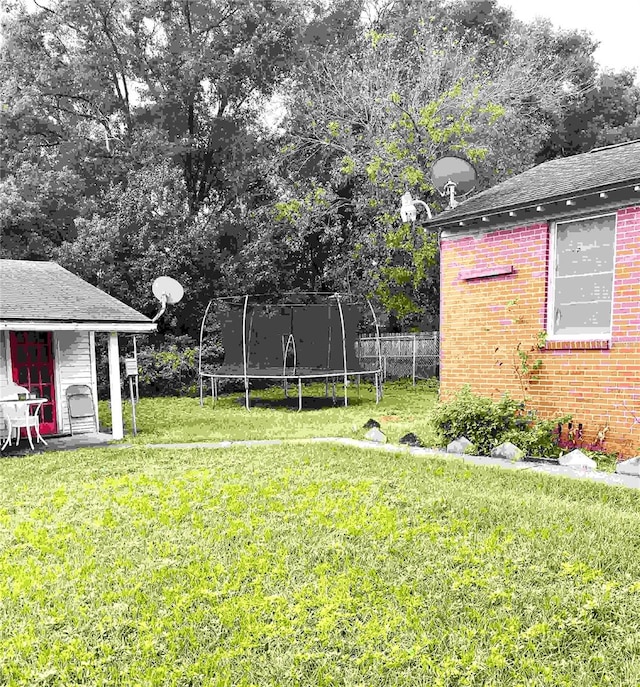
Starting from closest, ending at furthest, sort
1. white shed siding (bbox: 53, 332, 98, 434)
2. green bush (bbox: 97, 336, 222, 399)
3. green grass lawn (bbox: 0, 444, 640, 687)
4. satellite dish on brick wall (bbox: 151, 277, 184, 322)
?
green grass lawn (bbox: 0, 444, 640, 687) < white shed siding (bbox: 53, 332, 98, 434) < satellite dish on brick wall (bbox: 151, 277, 184, 322) < green bush (bbox: 97, 336, 222, 399)

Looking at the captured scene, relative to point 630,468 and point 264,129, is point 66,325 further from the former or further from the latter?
point 264,129

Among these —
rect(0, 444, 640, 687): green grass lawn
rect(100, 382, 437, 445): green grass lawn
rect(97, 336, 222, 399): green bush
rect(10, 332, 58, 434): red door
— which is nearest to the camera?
rect(0, 444, 640, 687): green grass lawn

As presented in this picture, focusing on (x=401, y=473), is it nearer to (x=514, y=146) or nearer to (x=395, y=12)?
(x=514, y=146)

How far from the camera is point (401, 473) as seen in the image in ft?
19.6

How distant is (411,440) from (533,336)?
2.07 m

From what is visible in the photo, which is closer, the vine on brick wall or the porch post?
the vine on brick wall

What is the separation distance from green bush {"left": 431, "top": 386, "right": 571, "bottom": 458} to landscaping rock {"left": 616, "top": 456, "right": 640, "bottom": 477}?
3.19 feet

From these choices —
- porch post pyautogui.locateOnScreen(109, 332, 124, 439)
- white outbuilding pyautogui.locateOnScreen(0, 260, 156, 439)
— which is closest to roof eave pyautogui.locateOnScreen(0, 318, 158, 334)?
white outbuilding pyautogui.locateOnScreen(0, 260, 156, 439)

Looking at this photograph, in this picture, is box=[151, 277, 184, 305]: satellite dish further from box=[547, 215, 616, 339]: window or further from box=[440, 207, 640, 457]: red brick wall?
box=[547, 215, 616, 339]: window

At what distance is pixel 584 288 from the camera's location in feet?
23.1

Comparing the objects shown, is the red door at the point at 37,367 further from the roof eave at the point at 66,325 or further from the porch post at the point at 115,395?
the porch post at the point at 115,395

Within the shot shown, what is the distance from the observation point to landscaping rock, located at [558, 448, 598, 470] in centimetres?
604

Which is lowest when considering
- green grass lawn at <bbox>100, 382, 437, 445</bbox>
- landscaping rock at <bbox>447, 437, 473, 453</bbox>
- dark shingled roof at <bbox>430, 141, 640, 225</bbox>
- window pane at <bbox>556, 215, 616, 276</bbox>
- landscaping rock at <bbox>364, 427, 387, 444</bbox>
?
green grass lawn at <bbox>100, 382, 437, 445</bbox>

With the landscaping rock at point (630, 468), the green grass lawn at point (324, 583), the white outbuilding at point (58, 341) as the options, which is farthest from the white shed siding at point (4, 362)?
the landscaping rock at point (630, 468)
